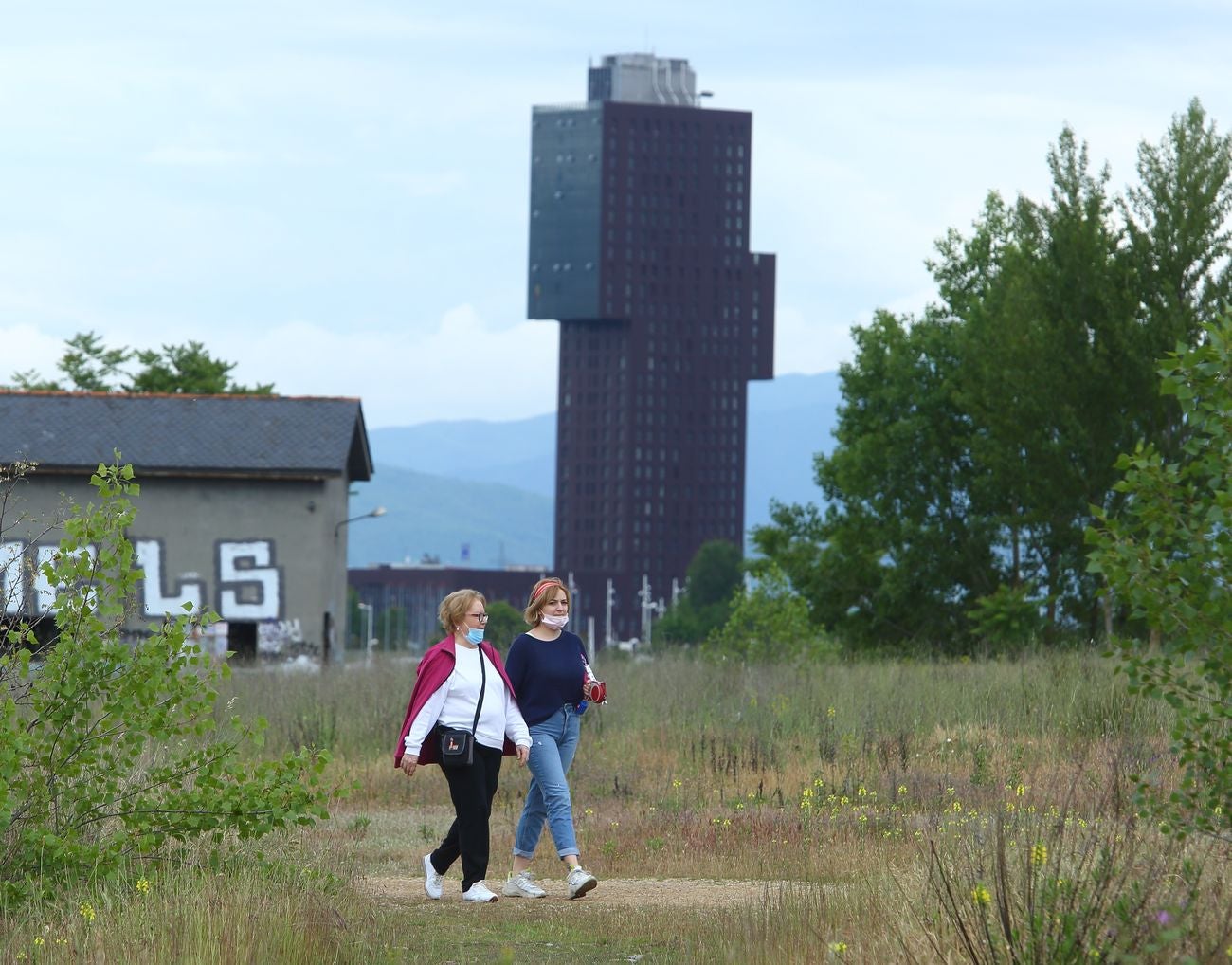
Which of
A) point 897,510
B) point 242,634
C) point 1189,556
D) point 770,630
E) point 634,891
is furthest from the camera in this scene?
point 770,630

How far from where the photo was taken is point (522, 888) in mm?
10828

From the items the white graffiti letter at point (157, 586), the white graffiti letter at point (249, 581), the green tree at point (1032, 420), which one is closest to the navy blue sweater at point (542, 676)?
the green tree at point (1032, 420)

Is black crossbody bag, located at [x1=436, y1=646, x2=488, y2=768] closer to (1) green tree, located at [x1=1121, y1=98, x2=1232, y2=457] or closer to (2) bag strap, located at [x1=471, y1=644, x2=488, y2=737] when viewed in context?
(2) bag strap, located at [x1=471, y1=644, x2=488, y2=737]

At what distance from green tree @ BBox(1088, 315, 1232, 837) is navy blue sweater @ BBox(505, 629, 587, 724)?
4.33 metres

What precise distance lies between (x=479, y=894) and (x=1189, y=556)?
17.0 ft

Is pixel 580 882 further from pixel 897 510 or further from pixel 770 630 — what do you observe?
pixel 770 630

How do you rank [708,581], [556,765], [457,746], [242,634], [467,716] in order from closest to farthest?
[457,746]
[467,716]
[556,765]
[242,634]
[708,581]

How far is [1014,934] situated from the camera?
644 cm

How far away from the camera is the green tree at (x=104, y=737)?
Result: 871 cm

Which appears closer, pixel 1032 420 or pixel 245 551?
pixel 1032 420

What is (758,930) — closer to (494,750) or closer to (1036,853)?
(1036,853)

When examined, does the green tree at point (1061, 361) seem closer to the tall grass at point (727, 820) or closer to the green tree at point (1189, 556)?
the tall grass at point (727, 820)

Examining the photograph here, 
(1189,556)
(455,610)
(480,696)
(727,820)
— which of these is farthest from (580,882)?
(1189,556)

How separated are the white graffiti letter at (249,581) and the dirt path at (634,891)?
3572 cm
